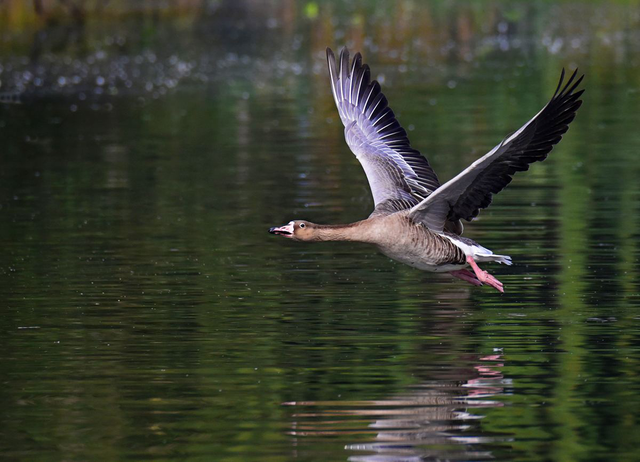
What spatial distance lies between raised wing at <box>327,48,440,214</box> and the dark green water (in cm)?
95

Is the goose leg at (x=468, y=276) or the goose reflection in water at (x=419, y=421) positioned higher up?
the goose leg at (x=468, y=276)

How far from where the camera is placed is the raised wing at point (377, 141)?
1431 centimetres

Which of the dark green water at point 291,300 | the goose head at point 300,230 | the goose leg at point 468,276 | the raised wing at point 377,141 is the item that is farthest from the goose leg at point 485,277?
the goose head at point 300,230

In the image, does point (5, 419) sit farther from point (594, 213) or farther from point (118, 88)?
point (118, 88)

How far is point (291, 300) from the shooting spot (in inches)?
527

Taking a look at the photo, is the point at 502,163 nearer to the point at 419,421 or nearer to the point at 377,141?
the point at 377,141

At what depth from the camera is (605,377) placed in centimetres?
1024

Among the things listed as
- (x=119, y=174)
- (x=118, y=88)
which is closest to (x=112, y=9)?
(x=118, y=88)

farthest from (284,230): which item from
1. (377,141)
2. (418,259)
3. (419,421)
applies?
(419,421)

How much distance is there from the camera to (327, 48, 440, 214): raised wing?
1431 cm

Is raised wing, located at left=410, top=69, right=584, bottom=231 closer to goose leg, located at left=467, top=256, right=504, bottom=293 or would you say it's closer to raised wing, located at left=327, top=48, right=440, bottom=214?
goose leg, located at left=467, top=256, right=504, bottom=293

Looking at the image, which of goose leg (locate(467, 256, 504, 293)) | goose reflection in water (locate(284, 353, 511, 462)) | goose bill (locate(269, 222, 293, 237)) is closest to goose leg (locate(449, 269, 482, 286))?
goose leg (locate(467, 256, 504, 293))

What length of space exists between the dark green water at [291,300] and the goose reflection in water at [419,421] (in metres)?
0.03

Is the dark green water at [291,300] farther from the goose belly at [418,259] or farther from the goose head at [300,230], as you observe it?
the goose head at [300,230]
